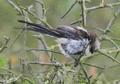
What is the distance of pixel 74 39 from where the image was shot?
4.04 meters

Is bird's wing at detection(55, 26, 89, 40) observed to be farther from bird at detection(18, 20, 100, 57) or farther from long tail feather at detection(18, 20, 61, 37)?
long tail feather at detection(18, 20, 61, 37)

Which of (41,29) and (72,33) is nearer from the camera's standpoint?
(41,29)

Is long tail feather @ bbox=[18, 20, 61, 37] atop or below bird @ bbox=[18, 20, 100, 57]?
atop

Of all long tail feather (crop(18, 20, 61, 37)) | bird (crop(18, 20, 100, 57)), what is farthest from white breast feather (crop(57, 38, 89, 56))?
long tail feather (crop(18, 20, 61, 37))

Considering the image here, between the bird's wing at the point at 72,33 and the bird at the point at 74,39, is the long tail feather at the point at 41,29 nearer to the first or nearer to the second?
the bird at the point at 74,39

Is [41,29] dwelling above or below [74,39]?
above

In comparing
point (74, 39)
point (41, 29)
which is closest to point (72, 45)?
point (74, 39)

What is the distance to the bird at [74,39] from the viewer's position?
3.87 metres

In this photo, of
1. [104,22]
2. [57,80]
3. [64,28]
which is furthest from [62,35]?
[104,22]

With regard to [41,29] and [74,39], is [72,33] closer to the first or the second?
[74,39]

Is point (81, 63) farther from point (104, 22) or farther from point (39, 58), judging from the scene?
point (104, 22)

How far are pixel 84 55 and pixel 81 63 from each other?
0.68 ft

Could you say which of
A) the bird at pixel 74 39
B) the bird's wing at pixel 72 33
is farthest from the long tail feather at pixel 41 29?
the bird's wing at pixel 72 33

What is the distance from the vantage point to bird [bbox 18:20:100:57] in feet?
12.7
